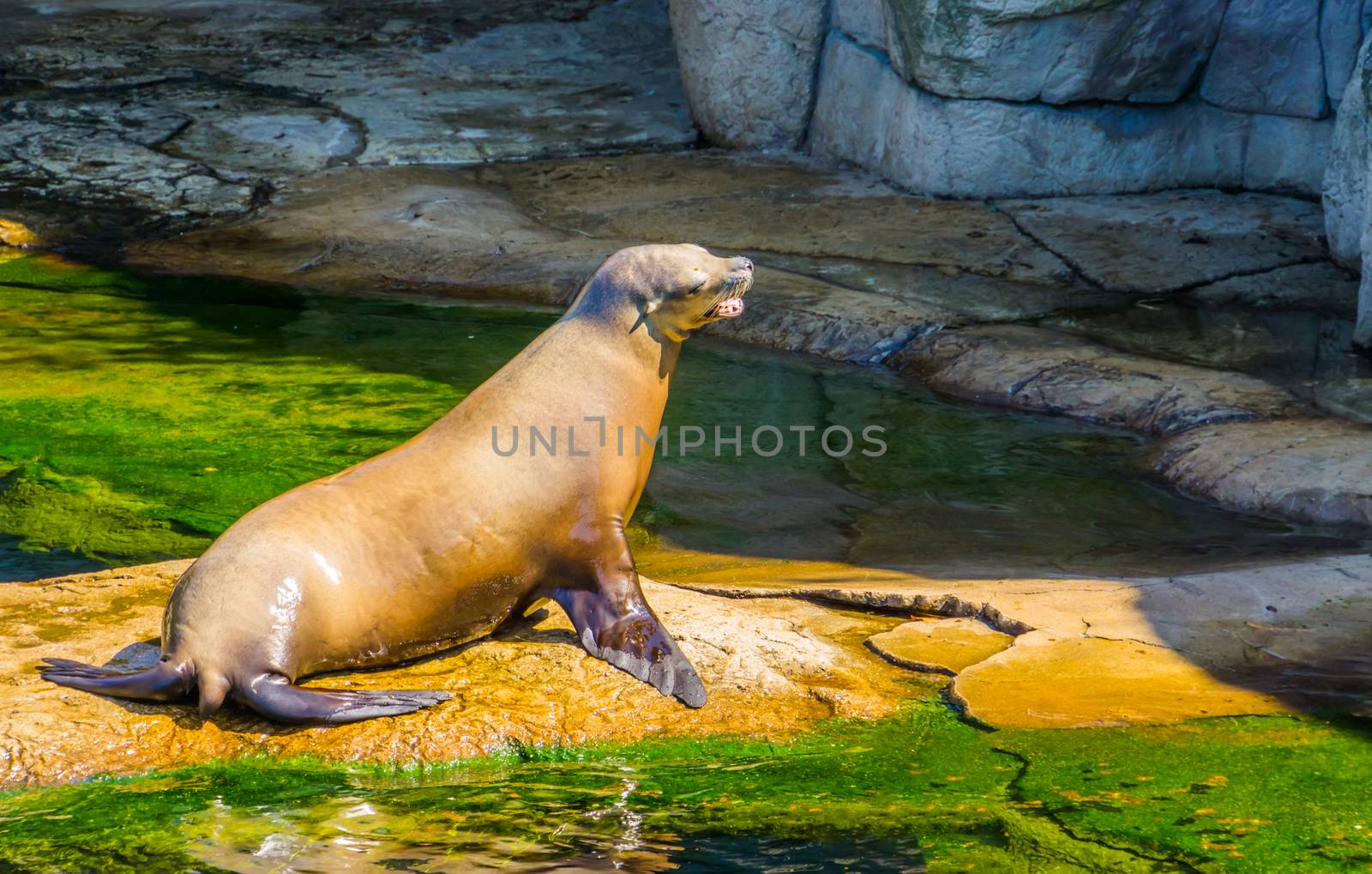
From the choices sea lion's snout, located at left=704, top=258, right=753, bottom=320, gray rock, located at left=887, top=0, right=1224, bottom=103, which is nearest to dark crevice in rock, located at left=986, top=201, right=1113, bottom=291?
gray rock, located at left=887, top=0, right=1224, bottom=103

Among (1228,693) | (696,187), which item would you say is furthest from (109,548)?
(696,187)

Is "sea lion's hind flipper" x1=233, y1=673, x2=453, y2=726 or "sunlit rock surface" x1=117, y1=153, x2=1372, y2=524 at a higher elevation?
"sunlit rock surface" x1=117, y1=153, x2=1372, y2=524

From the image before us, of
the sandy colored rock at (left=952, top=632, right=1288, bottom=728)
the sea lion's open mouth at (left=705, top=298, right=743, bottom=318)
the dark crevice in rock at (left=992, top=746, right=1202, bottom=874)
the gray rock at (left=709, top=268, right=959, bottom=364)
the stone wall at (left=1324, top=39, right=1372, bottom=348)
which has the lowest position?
the dark crevice in rock at (left=992, top=746, right=1202, bottom=874)

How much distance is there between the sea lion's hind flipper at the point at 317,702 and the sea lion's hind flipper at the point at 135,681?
0.13 meters

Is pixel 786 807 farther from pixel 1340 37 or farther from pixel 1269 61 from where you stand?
pixel 1269 61

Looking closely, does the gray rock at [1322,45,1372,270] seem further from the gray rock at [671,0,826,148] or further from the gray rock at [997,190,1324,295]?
the gray rock at [671,0,826,148]

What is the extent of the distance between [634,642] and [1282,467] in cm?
288

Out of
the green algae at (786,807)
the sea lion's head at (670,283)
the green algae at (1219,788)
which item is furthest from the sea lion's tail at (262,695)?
the green algae at (1219,788)

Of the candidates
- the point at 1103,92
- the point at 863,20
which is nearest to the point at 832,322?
the point at 1103,92

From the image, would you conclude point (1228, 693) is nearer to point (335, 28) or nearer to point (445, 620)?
point (445, 620)

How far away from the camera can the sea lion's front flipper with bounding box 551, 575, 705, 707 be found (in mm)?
3645

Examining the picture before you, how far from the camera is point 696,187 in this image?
9.84 m

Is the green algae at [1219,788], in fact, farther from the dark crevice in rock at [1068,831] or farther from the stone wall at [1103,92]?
the stone wall at [1103,92]

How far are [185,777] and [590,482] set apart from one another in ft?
4.03
